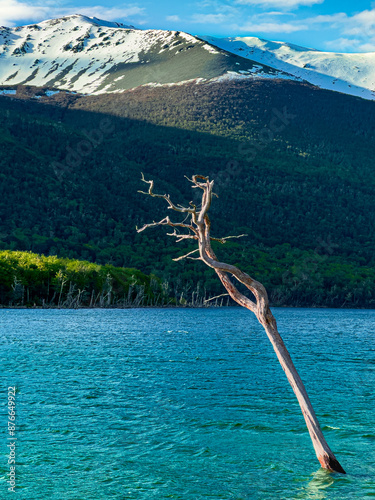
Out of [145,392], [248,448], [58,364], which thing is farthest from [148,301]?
[248,448]

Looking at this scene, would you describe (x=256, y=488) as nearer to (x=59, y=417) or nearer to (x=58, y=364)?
(x=59, y=417)

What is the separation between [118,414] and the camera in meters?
25.9

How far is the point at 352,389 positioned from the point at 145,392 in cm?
1290

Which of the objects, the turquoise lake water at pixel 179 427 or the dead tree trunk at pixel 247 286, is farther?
the turquoise lake water at pixel 179 427

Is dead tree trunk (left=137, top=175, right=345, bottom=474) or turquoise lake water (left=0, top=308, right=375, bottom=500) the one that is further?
turquoise lake water (left=0, top=308, right=375, bottom=500)

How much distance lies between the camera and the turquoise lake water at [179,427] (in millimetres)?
16828

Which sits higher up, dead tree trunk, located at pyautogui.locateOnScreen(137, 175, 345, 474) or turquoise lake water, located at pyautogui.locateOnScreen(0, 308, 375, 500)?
dead tree trunk, located at pyautogui.locateOnScreen(137, 175, 345, 474)

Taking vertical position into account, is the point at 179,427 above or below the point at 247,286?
below

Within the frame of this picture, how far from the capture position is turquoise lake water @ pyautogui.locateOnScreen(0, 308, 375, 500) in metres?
16.8

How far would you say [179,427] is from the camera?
79.4ft

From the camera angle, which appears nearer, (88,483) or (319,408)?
(88,483)

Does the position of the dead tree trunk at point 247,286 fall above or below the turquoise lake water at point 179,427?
above

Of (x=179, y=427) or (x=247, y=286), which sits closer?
(x=247, y=286)

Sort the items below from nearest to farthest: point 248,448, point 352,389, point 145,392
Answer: point 248,448 → point 145,392 → point 352,389
